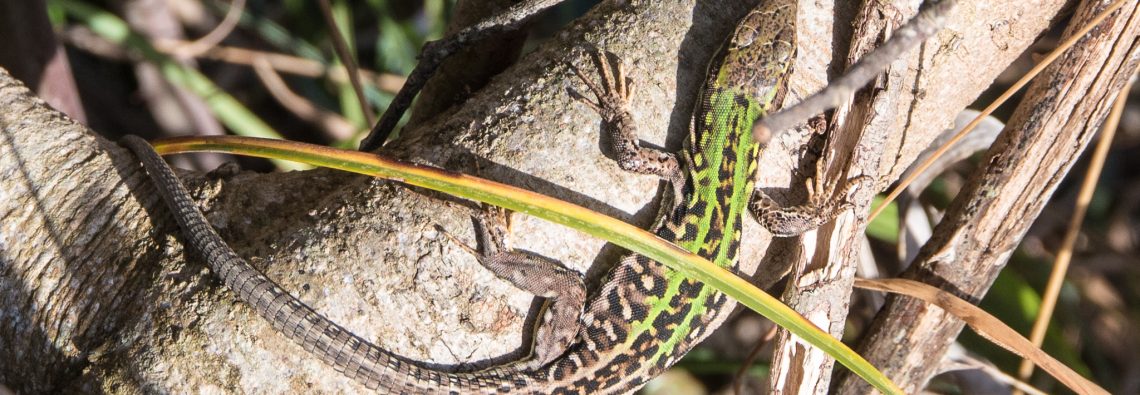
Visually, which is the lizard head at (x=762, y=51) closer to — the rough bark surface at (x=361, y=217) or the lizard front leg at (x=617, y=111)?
the rough bark surface at (x=361, y=217)

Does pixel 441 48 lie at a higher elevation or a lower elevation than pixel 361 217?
higher

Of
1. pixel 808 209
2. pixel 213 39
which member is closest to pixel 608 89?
pixel 808 209

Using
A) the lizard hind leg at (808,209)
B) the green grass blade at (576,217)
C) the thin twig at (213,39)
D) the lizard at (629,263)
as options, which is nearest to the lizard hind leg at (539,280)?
the lizard at (629,263)

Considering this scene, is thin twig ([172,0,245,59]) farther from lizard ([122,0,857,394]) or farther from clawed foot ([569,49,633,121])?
clawed foot ([569,49,633,121])

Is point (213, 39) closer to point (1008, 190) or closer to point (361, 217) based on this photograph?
point (361, 217)

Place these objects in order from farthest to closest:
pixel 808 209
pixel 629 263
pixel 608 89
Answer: pixel 629 263 → pixel 808 209 → pixel 608 89
